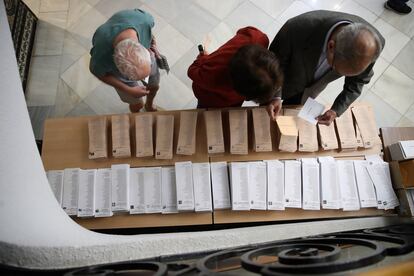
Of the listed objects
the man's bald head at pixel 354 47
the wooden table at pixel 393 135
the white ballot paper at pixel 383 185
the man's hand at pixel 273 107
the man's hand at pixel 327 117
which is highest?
the man's bald head at pixel 354 47

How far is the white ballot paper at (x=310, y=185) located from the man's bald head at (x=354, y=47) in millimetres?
674

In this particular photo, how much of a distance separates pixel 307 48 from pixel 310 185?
86 centimetres

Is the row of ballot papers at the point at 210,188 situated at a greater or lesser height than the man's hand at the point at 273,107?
lesser

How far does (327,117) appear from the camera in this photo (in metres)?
2.27

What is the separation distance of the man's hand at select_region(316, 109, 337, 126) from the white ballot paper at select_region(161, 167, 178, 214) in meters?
1.05

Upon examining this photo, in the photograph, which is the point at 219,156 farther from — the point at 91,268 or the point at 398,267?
the point at 398,267

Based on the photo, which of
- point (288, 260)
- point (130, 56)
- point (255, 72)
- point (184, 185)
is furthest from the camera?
point (184, 185)

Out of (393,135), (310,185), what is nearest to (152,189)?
(310,185)

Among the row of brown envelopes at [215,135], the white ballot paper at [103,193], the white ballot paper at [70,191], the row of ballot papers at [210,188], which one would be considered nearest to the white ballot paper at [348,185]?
the row of ballot papers at [210,188]

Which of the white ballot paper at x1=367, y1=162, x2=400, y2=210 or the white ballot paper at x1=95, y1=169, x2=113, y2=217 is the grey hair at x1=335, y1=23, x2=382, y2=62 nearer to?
the white ballot paper at x1=367, y1=162, x2=400, y2=210

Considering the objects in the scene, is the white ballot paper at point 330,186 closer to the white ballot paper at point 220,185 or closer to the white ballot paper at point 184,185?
the white ballot paper at point 220,185

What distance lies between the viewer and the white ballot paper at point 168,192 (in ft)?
6.95

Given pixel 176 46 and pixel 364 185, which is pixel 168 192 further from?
pixel 176 46

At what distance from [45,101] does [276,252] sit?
2.97 m
